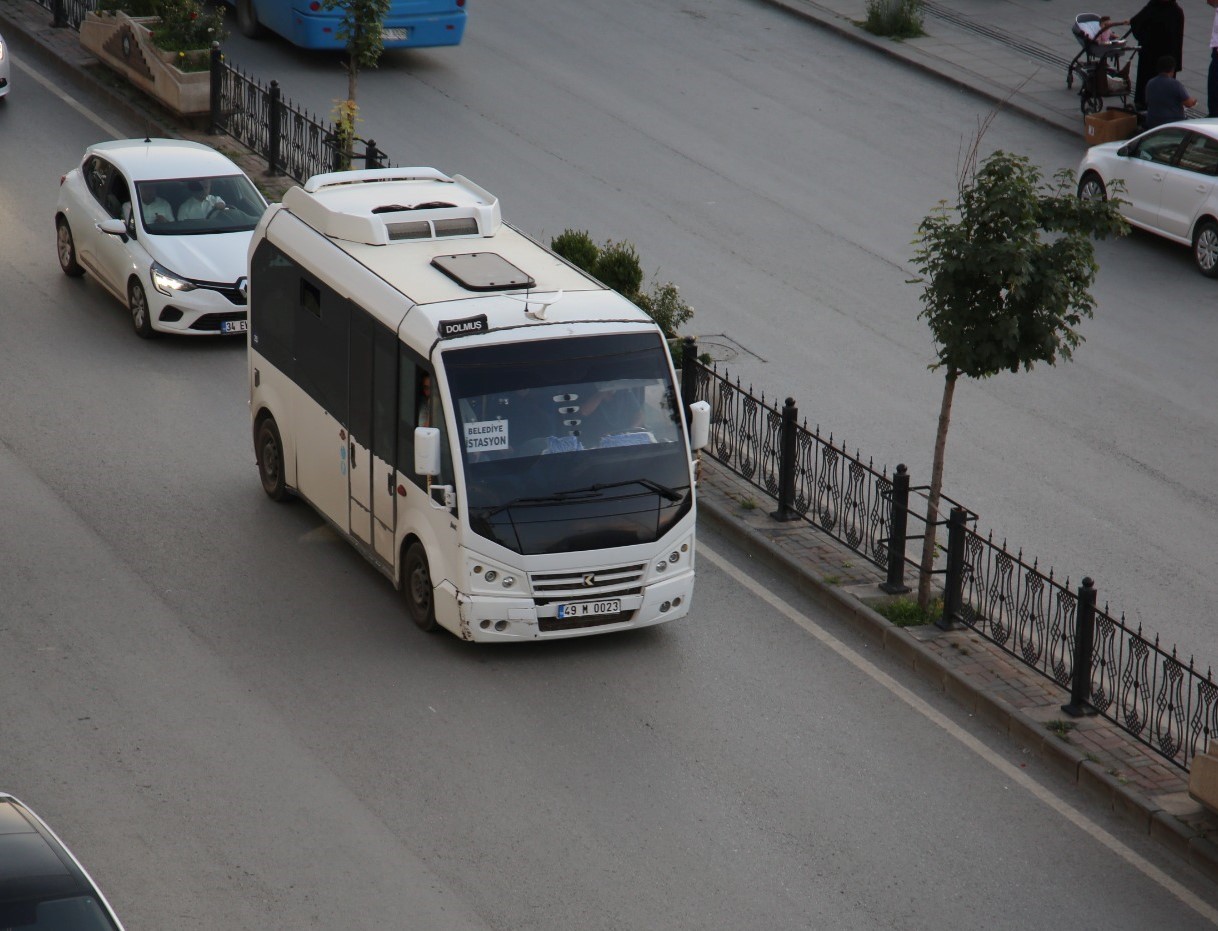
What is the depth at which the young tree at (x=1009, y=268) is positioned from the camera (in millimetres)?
12258

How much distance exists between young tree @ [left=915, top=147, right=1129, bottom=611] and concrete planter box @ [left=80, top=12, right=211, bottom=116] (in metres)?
14.6

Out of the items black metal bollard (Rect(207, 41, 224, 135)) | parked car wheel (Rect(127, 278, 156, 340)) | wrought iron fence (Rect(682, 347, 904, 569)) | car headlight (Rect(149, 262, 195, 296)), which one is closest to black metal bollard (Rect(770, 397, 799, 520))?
wrought iron fence (Rect(682, 347, 904, 569))

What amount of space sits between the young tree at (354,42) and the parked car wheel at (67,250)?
138 inches

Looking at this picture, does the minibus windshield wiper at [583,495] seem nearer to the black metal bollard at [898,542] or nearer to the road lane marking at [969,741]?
the road lane marking at [969,741]

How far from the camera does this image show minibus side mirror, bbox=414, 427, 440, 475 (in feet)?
39.2

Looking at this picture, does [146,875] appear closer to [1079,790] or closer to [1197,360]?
[1079,790]

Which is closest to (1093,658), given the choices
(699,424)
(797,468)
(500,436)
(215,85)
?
(699,424)

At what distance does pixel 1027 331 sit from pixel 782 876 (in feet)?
15.0

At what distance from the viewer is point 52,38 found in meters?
27.9

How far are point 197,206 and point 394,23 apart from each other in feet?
29.3

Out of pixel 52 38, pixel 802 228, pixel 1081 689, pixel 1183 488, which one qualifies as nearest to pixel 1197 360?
pixel 1183 488

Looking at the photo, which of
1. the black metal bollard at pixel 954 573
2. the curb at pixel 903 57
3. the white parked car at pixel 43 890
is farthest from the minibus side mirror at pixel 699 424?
the curb at pixel 903 57

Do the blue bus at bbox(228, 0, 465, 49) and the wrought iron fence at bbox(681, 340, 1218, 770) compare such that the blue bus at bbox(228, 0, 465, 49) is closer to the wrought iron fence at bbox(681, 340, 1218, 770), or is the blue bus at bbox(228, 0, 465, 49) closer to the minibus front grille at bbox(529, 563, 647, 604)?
the wrought iron fence at bbox(681, 340, 1218, 770)

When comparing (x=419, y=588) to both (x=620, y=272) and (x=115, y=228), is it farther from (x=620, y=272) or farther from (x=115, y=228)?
(x=115, y=228)
